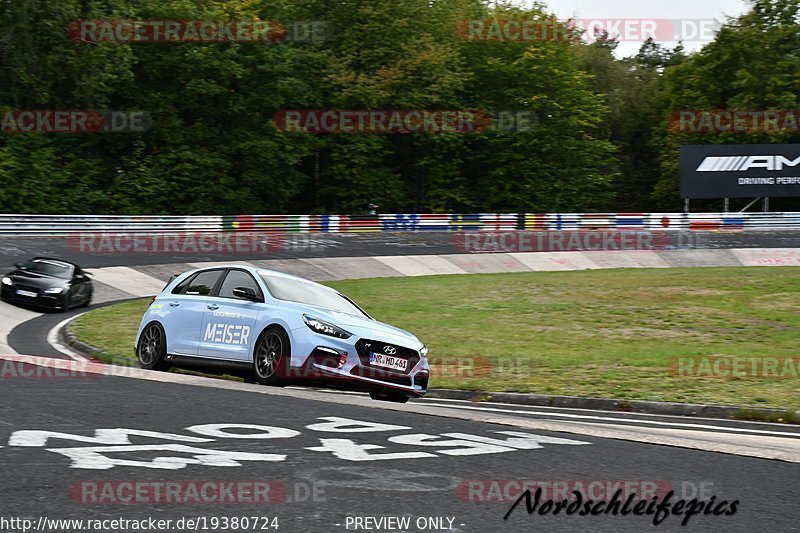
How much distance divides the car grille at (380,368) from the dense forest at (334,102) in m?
37.4

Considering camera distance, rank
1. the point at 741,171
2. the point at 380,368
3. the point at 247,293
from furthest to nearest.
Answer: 1. the point at 741,171
2. the point at 247,293
3. the point at 380,368

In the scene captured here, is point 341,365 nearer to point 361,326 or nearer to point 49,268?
point 361,326

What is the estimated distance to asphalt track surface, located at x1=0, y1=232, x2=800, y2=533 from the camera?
18.3 ft

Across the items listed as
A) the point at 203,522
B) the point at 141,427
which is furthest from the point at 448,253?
the point at 203,522

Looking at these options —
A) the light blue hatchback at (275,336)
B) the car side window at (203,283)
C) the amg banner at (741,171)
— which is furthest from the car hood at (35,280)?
the amg banner at (741,171)

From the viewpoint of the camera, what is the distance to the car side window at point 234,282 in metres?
12.9

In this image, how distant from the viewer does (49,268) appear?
2650 centimetres

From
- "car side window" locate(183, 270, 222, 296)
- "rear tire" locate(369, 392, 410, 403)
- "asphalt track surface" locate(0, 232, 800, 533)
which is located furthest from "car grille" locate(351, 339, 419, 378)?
"car side window" locate(183, 270, 222, 296)

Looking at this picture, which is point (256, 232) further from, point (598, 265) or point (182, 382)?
point (182, 382)

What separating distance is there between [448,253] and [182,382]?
3098 cm

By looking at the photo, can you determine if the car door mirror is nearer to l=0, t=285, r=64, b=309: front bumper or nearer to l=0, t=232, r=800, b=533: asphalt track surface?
l=0, t=232, r=800, b=533: asphalt track surface

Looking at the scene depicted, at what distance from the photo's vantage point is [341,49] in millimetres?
58594

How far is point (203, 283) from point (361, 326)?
2696 millimetres

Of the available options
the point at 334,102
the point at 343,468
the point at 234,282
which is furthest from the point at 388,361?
the point at 334,102
